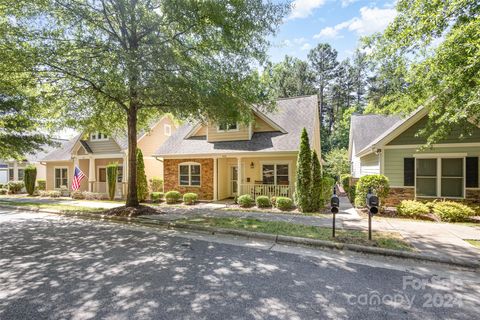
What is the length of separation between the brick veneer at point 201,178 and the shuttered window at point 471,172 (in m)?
12.0

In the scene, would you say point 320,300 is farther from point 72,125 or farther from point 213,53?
point 72,125

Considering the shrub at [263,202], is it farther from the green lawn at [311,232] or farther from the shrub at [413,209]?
the shrub at [413,209]

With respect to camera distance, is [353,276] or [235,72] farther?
[235,72]

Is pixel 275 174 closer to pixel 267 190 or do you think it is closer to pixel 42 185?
pixel 267 190

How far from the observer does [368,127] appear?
64.2 ft

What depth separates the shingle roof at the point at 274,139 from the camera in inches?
528

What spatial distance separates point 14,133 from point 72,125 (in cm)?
451

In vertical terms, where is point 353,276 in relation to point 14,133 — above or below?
below

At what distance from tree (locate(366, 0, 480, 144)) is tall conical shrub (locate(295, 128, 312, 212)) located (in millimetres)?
3785

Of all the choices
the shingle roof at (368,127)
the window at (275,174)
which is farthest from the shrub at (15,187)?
the shingle roof at (368,127)

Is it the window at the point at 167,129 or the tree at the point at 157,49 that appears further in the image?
the window at the point at 167,129

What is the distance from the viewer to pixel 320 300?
3564mm

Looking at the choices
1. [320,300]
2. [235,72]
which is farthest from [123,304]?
[235,72]

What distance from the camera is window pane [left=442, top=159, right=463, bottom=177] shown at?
1027 centimetres
